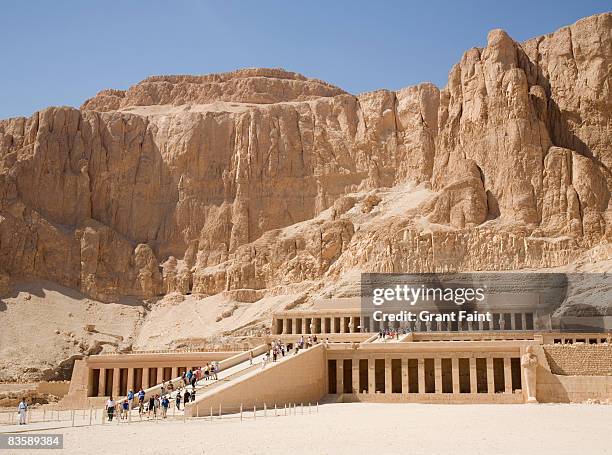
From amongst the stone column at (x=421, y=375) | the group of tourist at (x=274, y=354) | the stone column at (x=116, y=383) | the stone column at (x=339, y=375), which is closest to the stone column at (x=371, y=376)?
the stone column at (x=339, y=375)

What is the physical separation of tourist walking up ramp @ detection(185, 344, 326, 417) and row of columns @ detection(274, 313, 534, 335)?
2056 cm

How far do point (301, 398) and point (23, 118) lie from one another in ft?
266

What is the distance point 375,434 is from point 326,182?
82.5 meters

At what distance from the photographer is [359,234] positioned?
3693 inches

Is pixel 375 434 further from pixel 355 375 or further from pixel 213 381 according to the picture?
pixel 355 375

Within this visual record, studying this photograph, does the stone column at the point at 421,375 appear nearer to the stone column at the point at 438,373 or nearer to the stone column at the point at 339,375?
the stone column at the point at 438,373

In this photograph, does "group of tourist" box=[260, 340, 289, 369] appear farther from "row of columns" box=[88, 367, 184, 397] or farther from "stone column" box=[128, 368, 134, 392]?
"stone column" box=[128, 368, 134, 392]

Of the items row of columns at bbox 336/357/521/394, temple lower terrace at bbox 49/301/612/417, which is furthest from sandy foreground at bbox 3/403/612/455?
row of columns at bbox 336/357/521/394

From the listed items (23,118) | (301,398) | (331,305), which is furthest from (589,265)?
(23,118)

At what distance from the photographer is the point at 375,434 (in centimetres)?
2817

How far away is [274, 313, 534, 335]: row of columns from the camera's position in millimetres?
67250

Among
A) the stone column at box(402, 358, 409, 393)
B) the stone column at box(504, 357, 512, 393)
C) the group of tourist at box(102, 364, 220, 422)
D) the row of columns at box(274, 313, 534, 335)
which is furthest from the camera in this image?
the row of columns at box(274, 313, 534, 335)

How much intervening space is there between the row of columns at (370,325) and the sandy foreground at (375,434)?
28877 millimetres

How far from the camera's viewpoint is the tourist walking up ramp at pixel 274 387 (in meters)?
38.7
